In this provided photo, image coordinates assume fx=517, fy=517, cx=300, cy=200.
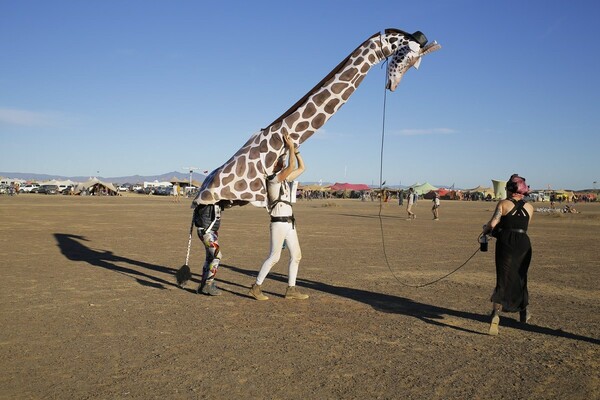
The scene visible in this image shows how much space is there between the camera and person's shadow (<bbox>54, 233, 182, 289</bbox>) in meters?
9.95

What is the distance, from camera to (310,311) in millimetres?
7668

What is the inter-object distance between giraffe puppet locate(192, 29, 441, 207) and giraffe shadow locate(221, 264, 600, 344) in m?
2.31

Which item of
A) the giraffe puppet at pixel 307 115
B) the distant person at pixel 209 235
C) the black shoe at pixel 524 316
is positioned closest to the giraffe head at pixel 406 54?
the giraffe puppet at pixel 307 115

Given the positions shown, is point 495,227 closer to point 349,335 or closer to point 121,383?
point 349,335

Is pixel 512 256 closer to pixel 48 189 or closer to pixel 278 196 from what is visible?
pixel 278 196

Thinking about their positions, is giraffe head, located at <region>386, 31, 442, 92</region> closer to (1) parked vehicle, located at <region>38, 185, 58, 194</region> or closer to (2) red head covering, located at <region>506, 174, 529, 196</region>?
(2) red head covering, located at <region>506, 174, 529, 196</region>

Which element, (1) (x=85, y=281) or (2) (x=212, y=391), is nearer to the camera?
(2) (x=212, y=391)

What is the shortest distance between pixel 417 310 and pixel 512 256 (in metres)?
1.80

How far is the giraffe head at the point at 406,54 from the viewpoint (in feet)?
27.1

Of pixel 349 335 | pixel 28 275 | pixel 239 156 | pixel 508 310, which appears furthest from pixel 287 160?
pixel 28 275

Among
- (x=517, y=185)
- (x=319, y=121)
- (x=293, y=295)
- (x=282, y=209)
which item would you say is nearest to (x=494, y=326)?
(x=517, y=185)

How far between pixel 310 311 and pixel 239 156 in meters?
2.74

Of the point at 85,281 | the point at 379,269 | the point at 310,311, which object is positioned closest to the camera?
the point at 310,311

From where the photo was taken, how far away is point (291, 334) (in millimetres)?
6418
